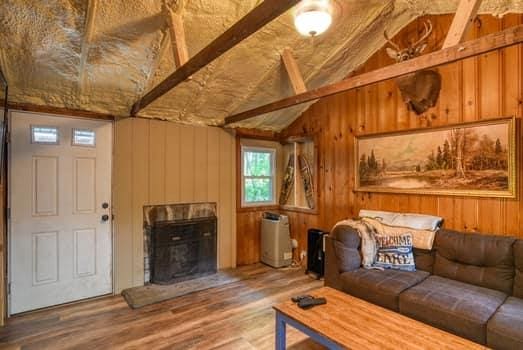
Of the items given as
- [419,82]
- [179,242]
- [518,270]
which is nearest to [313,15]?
[419,82]

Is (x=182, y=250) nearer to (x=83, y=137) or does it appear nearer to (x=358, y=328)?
(x=83, y=137)

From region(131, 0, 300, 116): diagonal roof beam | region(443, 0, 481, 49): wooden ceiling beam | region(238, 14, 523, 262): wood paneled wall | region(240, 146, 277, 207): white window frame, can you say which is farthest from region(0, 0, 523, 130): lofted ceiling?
region(443, 0, 481, 49): wooden ceiling beam

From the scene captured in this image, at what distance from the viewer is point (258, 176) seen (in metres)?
4.84

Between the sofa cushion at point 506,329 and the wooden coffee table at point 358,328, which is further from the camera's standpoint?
the sofa cushion at point 506,329

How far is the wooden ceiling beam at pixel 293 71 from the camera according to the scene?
10.1 ft

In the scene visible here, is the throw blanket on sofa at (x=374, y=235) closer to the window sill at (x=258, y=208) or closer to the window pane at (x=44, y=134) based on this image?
the window sill at (x=258, y=208)

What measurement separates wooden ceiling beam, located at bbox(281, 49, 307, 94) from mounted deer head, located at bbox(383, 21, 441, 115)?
102 cm

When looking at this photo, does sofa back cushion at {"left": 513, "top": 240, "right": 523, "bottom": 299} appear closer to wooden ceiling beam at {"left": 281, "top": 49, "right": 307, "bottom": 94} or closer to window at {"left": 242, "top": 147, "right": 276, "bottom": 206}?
wooden ceiling beam at {"left": 281, "top": 49, "right": 307, "bottom": 94}

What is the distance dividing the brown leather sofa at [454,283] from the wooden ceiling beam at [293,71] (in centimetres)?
160

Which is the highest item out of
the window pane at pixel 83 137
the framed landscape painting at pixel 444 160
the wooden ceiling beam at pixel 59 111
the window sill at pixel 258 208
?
the wooden ceiling beam at pixel 59 111

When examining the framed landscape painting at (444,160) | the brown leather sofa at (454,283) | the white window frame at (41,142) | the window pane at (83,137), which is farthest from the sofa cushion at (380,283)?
the white window frame at (41,142)

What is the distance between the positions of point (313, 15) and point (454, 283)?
2564 millimetres

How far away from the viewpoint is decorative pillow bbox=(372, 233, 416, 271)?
2908 mm

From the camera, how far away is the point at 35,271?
3029 millimetres
